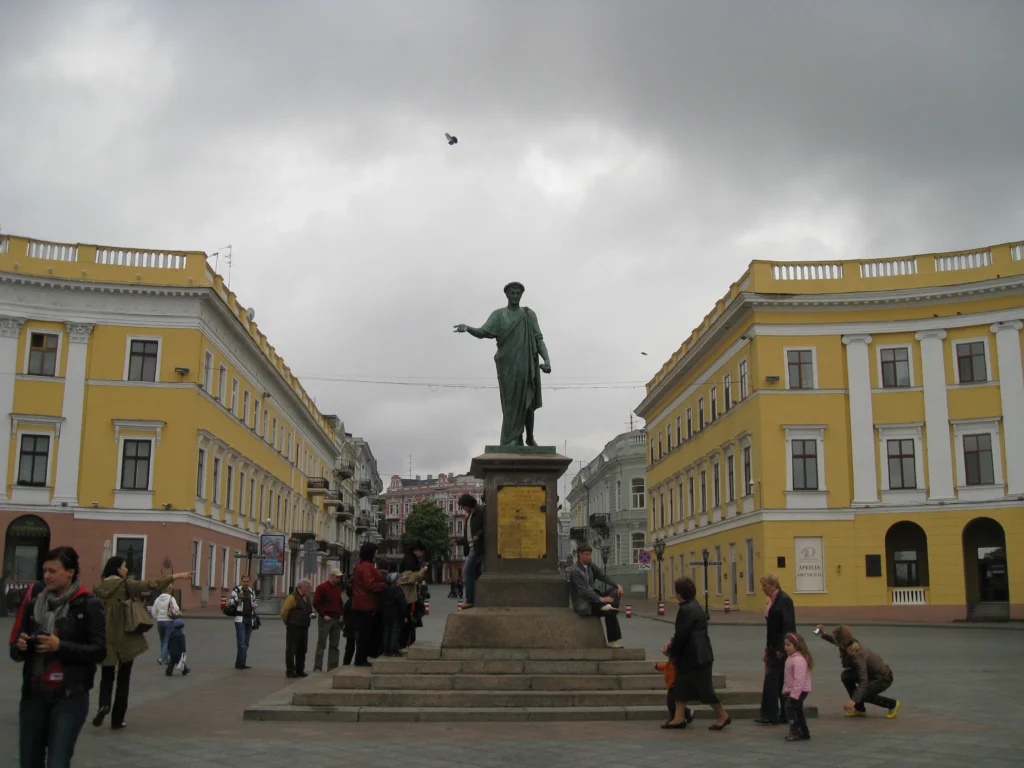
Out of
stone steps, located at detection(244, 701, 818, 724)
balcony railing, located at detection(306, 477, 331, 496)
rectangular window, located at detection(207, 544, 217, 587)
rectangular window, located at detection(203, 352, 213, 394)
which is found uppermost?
rectangular window, located at detection(203, 352, 213, 394)

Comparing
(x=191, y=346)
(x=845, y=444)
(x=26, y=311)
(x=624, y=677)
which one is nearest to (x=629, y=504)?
(x=845, y=444)

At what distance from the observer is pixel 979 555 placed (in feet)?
116

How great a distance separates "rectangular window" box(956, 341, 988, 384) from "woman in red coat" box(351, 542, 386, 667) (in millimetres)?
27992

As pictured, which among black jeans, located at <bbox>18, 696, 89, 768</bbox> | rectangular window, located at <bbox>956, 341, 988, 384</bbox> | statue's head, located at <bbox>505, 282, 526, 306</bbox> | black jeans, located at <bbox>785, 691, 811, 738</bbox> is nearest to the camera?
black jeans, located at <bbox>18, 696, 89, 768</bbox>

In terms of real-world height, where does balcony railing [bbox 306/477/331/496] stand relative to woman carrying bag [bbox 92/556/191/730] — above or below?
above

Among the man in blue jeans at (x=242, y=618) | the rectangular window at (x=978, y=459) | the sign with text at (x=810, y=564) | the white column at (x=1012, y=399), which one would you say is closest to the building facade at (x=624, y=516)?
the sign with text at (x=810, y=564)

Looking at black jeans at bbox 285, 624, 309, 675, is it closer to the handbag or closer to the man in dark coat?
the handbag

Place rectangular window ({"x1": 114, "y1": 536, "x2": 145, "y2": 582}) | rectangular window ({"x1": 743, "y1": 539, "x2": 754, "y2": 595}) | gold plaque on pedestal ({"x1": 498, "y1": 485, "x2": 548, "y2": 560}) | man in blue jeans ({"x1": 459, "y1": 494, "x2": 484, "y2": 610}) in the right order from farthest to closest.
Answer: rectangular window ({"x1": 743, "y1": 539, "x2": 754, "y2": 595}) → rectangular window ({"x1": 114, "y1": 536, "x2": 145, "y2": 582}) → man in blue jeans ({"x1": 459, "y1": 494, "x2": 484, "y2": 610}) → gold plaque on pedestal ({"x1": 498, "y1": 485, "x2": 548, "y2": 560})

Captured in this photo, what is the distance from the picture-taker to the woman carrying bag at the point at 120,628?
9844 mm

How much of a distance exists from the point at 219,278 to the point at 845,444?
24.6 m

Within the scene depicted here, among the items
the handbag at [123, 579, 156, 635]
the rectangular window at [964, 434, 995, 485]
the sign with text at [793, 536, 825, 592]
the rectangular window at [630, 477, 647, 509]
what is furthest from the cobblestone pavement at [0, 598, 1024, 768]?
the rectangular window at [630, 477, 647, 509]

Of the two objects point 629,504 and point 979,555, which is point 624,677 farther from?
point 629,504

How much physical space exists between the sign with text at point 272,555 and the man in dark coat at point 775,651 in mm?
28496

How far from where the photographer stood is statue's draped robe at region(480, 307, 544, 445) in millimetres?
13781
